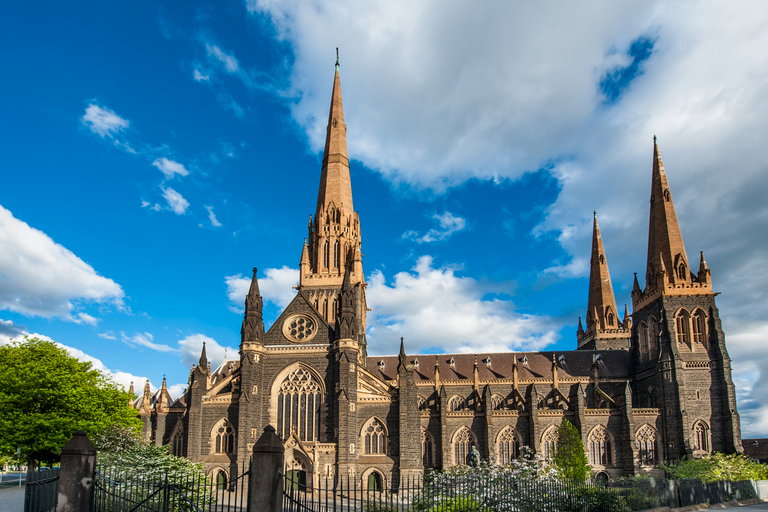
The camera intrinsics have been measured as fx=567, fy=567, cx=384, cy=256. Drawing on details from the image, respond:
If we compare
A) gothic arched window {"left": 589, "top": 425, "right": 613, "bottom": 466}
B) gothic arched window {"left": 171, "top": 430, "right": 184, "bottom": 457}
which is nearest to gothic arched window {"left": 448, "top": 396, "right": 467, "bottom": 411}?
gothic arched window {"left": 589, "top": 425, "right": 613, "bottom": 466}

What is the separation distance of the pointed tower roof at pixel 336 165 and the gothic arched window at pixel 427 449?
2179 cm

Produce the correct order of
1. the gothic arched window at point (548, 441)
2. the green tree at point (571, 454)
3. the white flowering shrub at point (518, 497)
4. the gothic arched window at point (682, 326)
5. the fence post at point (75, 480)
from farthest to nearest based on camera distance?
the gothic arched window at point (682, 326)
the gothic arched window at point (548, 441)
the green tree at point (571, 454)
the white flowering shrub at point (518, 497)
the fence post at point (75, 480)

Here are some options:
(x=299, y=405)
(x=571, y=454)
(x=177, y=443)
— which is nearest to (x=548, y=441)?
(x=571, y=454)

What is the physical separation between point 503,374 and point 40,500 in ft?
142

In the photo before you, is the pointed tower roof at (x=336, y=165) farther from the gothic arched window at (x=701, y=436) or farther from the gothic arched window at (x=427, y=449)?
the gothic arched window at (x=701, y=436)

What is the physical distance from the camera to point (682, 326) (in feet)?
155

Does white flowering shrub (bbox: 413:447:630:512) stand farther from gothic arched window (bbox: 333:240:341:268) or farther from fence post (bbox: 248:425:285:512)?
gothic arched window (bbox: 333:240:341:268)

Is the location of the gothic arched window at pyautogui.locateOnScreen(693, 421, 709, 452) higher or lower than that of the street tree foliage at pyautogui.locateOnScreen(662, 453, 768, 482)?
higher

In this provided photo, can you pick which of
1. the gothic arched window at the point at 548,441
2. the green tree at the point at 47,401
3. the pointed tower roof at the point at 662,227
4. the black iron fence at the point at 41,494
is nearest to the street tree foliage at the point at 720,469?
the gothic arched window at the point at 548,441

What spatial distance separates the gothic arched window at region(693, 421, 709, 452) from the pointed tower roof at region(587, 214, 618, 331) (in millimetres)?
17317

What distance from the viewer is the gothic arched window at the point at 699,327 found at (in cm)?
4647

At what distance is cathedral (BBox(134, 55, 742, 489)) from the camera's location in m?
38.5

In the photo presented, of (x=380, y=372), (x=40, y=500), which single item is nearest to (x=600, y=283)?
(x=380, y=372)

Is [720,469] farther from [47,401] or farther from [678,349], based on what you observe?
[47,401]
